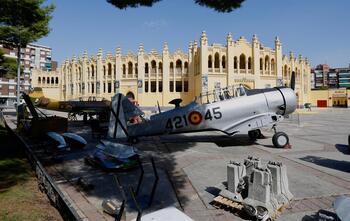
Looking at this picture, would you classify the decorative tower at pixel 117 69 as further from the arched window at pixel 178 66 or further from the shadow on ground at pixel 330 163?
Result: the shadow on ground at pixel 330 163

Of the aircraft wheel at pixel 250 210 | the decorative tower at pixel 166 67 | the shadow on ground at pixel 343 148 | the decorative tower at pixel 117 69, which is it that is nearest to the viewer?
the aircraft wheel at pixel 250 210

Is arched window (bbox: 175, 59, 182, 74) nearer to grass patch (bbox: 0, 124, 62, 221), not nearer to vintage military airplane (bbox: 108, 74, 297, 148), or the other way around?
vintage military airplane (bbox: 108, 74, 297, 148)

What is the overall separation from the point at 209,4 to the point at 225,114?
6.04 meters

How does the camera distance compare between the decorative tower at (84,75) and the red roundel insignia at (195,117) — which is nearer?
the red roundel insignia at (195,117)

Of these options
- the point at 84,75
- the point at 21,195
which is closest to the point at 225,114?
the point at 21,195

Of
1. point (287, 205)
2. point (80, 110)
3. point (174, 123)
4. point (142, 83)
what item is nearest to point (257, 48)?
point (142, 83)

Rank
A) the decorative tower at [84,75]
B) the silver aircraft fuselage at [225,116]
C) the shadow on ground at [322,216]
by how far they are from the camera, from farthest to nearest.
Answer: the decorative tower at [84,75]
the silver aircraft fuselage at [225,116]
the shadow on ground at [322,216]

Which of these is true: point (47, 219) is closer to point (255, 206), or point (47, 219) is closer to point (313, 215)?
point (255, 206)

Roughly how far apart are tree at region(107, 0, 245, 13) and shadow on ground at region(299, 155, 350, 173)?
720 cm

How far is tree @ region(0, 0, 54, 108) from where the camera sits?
19.7 m

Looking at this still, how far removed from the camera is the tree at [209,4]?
33.4 ft

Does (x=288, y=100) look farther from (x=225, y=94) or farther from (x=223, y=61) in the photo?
(x=223, y=61)

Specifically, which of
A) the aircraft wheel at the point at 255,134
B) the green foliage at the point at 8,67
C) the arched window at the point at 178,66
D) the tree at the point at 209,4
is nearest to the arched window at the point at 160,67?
the arched window at the point at 178,66

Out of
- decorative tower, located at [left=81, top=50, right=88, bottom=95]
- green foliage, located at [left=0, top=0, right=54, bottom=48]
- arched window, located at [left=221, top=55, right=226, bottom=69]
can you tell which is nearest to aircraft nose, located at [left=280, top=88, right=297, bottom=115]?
green foliage, located at [left=0, top=0, right=54, bottom=48]
